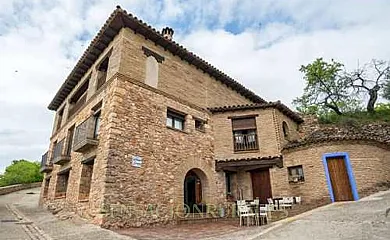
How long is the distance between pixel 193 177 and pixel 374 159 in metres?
8.02

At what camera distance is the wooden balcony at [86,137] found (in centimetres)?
925

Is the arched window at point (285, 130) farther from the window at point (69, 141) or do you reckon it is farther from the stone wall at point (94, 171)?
the window at point (69, 141)

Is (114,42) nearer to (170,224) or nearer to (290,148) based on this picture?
(170,224)

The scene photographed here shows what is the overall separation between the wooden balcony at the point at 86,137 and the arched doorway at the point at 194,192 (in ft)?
15.2

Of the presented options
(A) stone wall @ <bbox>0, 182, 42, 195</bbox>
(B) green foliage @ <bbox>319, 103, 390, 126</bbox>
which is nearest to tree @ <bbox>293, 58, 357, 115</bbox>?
(B) green foliage @ <bbox>319, 103, 390, 126</bbox>

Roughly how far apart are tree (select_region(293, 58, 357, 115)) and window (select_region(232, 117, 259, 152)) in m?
9.30

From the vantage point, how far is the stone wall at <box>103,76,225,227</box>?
27.4 ft

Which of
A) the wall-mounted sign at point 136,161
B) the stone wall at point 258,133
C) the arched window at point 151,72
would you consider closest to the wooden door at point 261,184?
the stone wall at point 258,133

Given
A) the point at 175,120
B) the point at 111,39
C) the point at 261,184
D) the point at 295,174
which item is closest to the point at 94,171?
the point at 175,120

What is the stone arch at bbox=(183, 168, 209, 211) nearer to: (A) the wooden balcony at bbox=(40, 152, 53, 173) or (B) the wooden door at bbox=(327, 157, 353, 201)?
(B) the wooden door at bbox=(327, 157, 353, 201)

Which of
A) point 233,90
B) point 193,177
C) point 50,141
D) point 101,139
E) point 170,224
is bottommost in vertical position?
point 170,224

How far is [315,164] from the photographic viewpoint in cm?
1130

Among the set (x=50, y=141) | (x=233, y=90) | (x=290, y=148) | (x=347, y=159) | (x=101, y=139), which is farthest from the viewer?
(x=50, y=141)

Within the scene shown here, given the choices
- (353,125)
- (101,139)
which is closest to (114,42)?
(101,139)
